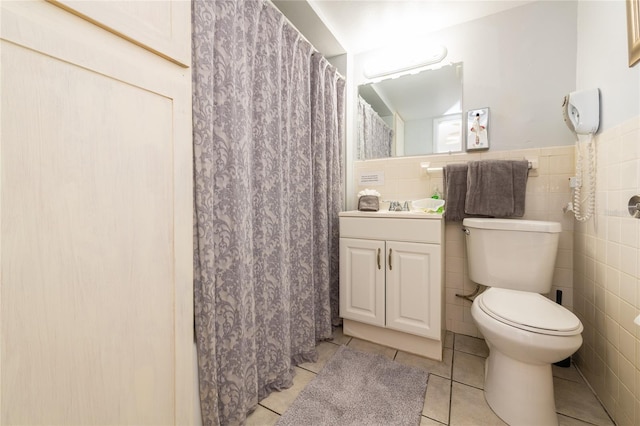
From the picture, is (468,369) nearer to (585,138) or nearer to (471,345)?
(471,345)

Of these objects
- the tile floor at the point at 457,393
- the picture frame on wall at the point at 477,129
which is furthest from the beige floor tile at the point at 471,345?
the picture frame on wall at the point at 477,129

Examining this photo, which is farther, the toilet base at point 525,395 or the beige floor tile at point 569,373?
the beige floor tile at point 569,373

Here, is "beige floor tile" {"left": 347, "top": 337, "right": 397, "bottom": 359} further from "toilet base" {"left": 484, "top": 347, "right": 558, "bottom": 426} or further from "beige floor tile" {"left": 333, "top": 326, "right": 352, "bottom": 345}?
"toilet base" {"left": 484, "top": 347, "right": 558, "bottom": 426}

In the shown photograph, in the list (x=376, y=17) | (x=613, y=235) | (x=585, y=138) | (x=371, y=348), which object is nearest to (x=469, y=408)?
(x=371, y=348)

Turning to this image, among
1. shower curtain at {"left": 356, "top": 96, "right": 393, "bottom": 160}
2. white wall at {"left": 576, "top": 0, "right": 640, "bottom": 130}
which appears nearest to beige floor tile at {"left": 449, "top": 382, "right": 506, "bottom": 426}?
white wall at {"left": 576, "top": 0, "right": 640, "bottom": 130}

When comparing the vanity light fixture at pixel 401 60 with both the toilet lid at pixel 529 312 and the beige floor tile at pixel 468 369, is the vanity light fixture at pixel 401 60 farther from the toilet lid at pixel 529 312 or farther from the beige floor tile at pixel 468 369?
the beige floor tile at pixel 468 369

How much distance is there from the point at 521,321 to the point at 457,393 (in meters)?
0.50

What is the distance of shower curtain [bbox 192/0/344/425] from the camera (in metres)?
0.90

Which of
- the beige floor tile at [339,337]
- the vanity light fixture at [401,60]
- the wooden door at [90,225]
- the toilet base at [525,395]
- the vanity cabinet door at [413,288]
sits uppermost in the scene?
the vanity light fixture at [401,60]

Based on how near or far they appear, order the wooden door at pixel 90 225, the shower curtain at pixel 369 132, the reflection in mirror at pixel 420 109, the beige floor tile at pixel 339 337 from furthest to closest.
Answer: the shower curtain at pixel 369 132
the reflection in mirror at pixel 420 109
the beige floor tile at pixel 339 337
the wooden door at pixel 90 225

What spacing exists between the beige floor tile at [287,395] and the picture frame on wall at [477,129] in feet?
5.72

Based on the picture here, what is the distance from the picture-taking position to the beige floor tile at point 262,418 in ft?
3.48

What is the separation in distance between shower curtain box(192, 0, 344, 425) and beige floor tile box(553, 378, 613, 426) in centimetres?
117

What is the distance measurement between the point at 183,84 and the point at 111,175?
0.99 feet
